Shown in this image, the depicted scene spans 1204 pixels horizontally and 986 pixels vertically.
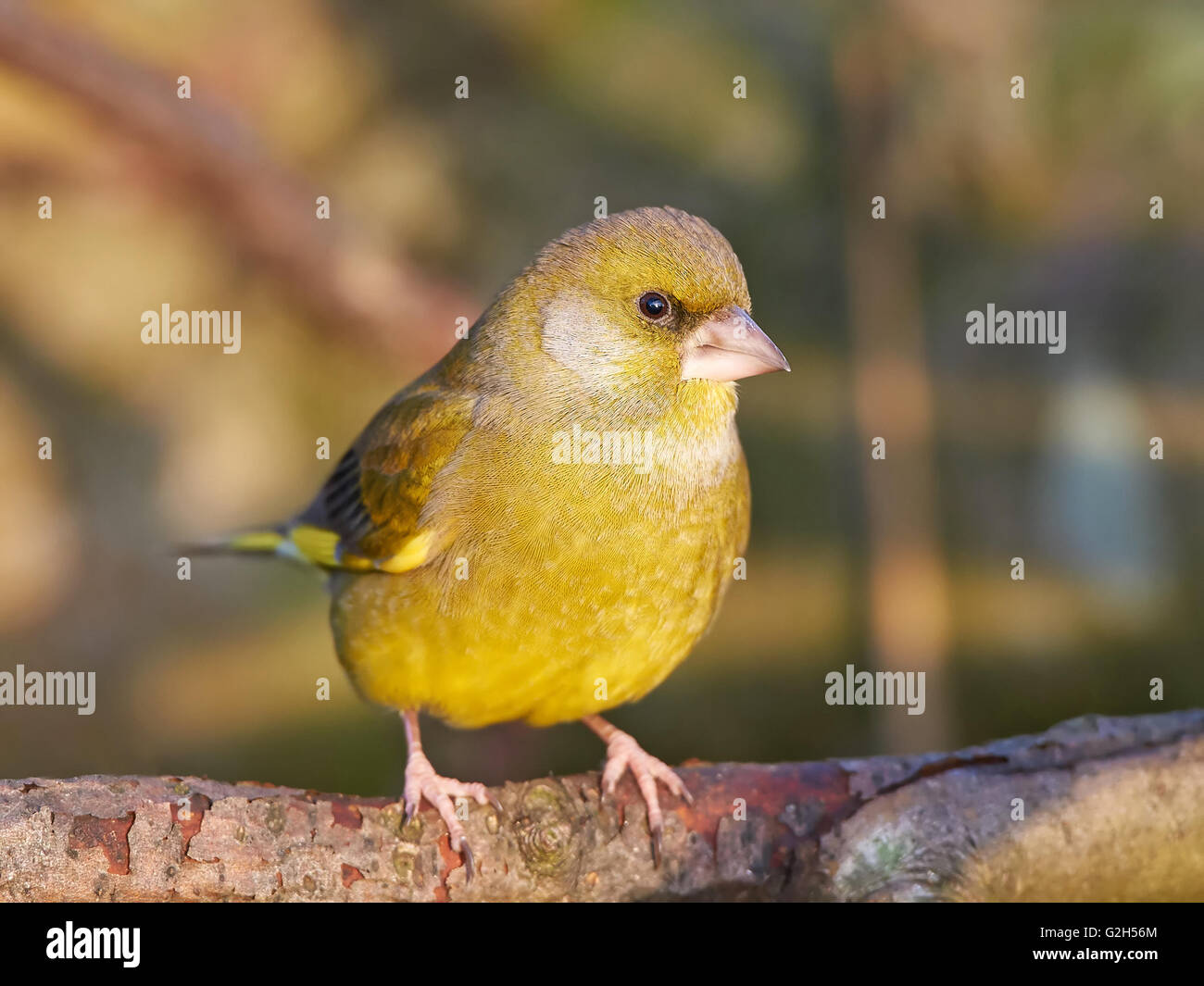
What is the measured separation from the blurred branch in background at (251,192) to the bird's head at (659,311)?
204 centimetres

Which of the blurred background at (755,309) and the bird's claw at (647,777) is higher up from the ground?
the blurred background at (755,309)

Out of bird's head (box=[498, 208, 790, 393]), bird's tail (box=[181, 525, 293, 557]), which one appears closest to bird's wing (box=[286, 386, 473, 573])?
bird's tail (box=[181, 525, 293, 557])

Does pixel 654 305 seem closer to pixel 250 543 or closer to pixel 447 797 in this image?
pixel 447 797

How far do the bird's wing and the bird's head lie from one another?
437 mm

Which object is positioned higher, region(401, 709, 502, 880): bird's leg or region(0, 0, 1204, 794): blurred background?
region(0, 0, 1204, 794): blurred background

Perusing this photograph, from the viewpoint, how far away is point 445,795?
3.08 m

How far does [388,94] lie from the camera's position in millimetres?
6383

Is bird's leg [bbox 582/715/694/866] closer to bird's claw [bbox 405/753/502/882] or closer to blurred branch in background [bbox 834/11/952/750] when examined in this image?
bird's claw [bbox 405/753/502/882]

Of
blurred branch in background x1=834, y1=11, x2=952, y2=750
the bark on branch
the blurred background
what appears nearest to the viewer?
the bark on branch

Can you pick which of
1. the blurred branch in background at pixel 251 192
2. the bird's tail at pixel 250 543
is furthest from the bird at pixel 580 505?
the blurred branch in background at pixel 251 192

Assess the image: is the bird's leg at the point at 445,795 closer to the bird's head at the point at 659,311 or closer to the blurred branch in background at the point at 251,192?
the bird's head at the point at 659,311

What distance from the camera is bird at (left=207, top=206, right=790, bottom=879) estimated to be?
124 inches

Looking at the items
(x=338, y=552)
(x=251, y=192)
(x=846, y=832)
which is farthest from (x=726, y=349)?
(x=251, y=192)

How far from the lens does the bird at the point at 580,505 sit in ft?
10.3
